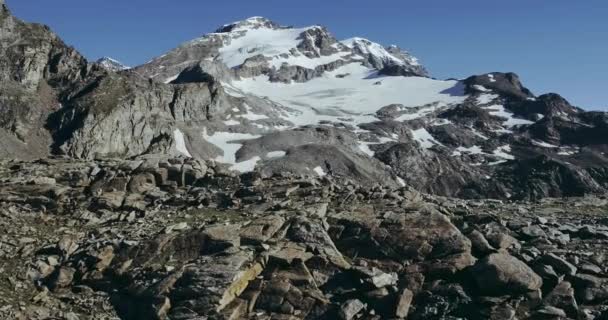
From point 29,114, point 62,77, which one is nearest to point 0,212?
point 29,114

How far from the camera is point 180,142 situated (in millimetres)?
187000

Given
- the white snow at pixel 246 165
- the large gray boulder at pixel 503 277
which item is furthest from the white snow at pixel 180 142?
the large gray boulder at pixel 503 277

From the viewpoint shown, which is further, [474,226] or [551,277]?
[474,226]

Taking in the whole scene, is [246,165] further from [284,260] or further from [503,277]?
[503,277]

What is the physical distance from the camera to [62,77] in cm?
18062

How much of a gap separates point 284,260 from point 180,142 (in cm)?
16267

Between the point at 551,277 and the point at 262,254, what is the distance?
14.2 m

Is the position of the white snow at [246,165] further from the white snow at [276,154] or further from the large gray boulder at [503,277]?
the large gray boulder at [503,277]

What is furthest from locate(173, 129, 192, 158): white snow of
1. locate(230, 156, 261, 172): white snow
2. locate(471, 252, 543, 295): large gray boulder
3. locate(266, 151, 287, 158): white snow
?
locate(471, 252, 543, 295): large gray boulder

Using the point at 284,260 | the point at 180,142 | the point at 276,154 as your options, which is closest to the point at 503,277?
the point at 284,260

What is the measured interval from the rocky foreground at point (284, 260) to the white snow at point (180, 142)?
5571 inches

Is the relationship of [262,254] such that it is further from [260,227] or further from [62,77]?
[62,77]

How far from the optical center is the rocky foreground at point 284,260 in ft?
89.0

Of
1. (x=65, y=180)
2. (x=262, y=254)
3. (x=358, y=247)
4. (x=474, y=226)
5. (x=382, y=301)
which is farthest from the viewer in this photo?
(x=65, y=180)
